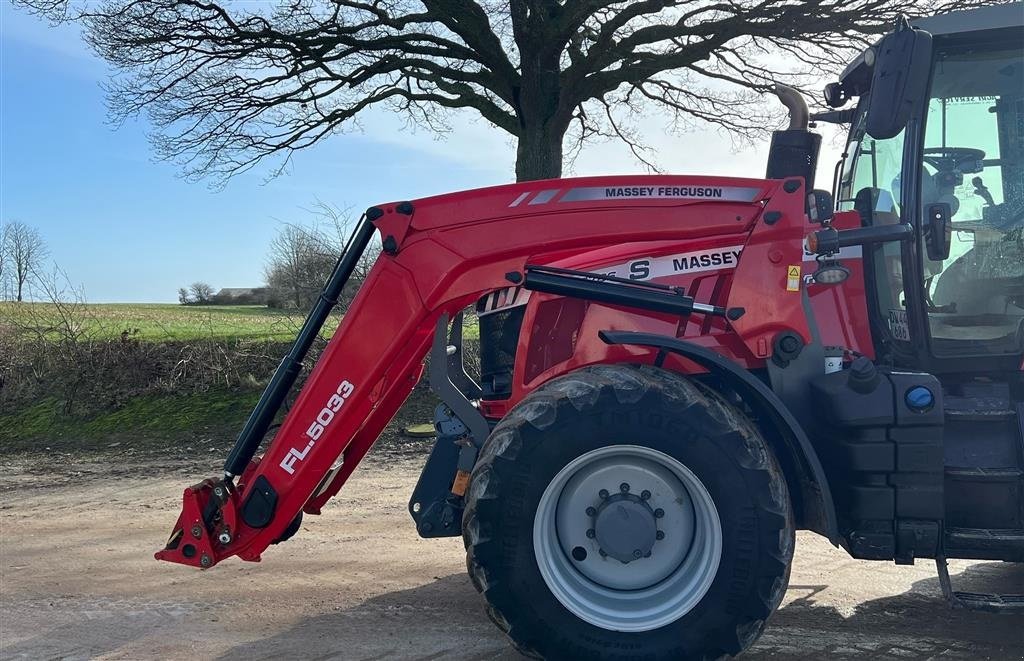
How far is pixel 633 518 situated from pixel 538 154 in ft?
35.0

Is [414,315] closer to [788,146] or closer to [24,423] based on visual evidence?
[788,146]

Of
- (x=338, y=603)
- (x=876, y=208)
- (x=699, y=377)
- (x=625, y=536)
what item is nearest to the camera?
(x=625, y=536)

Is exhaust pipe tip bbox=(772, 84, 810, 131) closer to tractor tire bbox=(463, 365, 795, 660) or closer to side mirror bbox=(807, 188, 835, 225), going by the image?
side mirror bbox=(807, 188, 835, 225)

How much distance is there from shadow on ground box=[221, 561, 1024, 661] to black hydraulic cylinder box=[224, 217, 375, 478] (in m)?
0.91

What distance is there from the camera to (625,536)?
3.46 meters

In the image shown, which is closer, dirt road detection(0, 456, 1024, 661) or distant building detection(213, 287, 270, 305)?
dirt road detection(0, 456, 1024, 661)

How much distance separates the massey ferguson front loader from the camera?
3.35 metres

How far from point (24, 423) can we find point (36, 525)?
496 centimetres

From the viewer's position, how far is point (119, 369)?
11.5 metres

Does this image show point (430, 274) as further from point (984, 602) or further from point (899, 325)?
point (984, 602)

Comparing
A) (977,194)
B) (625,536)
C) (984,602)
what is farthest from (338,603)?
(977,194)

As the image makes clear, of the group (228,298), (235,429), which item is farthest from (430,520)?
(228,298)

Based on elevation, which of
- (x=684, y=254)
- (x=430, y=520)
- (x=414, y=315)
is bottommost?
(x=430, y=520)

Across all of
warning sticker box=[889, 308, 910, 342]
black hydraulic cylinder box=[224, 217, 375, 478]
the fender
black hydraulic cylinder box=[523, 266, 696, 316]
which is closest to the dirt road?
the fender
